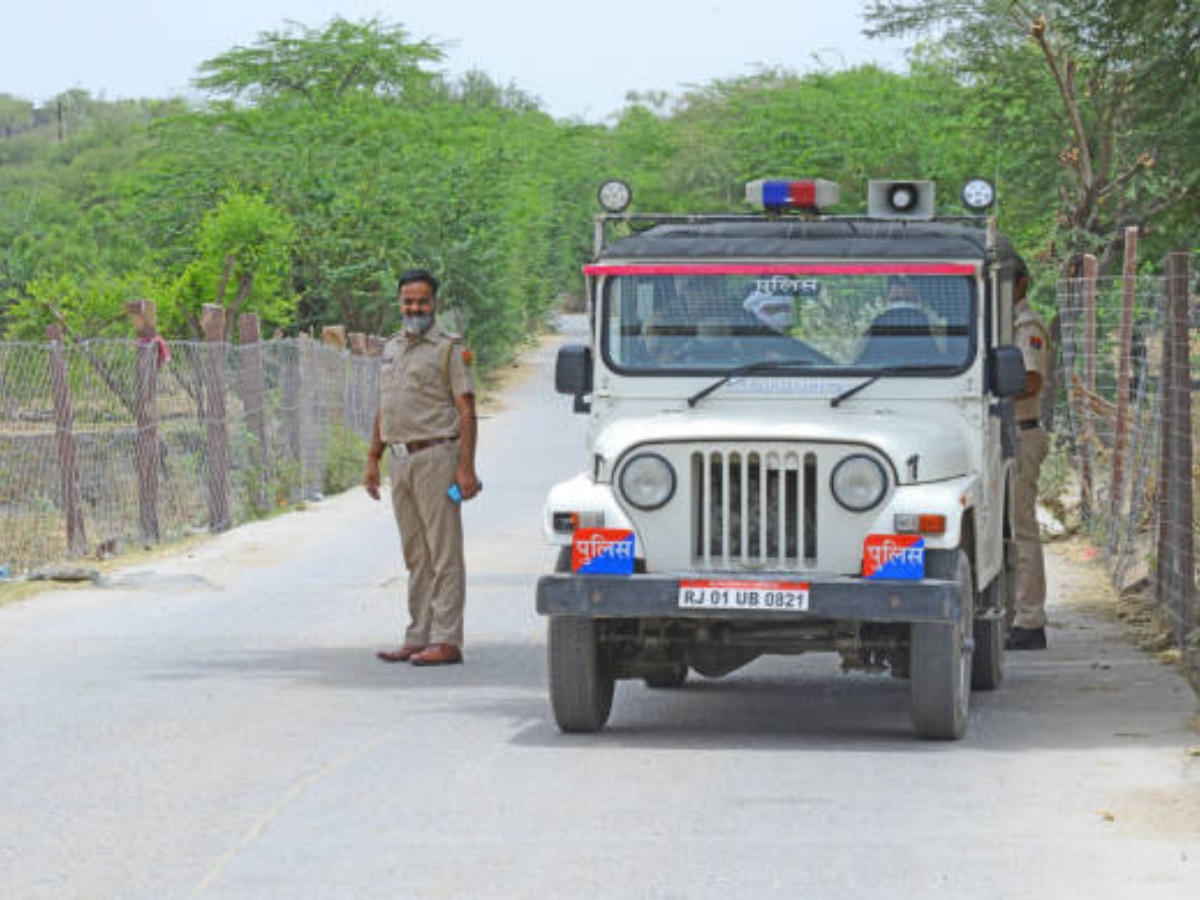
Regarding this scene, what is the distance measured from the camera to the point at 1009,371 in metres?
10.6

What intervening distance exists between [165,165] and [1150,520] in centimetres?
4657

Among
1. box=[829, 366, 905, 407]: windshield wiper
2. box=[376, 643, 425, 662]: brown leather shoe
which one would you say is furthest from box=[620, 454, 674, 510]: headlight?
box=[376, 643, 425, 662]: brown leather shoe

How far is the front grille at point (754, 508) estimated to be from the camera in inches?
386

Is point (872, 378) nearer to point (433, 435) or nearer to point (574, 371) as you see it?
→ point (574, 371)

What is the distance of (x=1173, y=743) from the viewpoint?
9.88m

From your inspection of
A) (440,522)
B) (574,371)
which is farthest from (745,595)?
(440,522)

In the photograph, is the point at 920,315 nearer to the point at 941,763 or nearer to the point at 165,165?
the point at 941,763

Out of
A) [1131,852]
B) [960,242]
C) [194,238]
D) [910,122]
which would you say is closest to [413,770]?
[1131,852]

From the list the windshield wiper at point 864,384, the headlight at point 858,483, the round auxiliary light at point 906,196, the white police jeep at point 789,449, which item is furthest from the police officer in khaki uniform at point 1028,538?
the headlight at point 858,483

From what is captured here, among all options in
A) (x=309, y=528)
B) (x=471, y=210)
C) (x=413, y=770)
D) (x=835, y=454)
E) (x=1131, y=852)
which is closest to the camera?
(x=1131, y=852)

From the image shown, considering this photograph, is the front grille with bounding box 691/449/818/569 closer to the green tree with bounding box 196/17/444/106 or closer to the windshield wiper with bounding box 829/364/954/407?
the windshield wiper with bounding box 829/364/954/407

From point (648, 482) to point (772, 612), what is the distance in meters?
0.75

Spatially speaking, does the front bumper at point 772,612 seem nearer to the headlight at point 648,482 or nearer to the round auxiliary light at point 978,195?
the headlight at point 648,482

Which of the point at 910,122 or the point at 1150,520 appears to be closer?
the point at 1150,520
